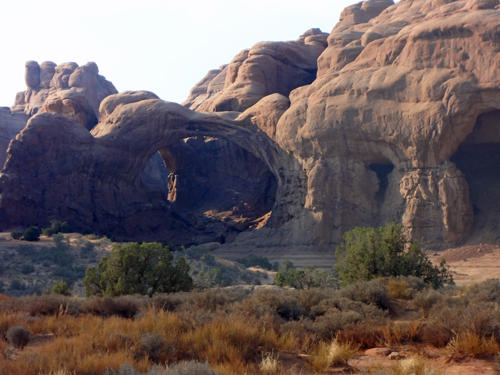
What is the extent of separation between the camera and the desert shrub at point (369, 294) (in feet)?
33.4

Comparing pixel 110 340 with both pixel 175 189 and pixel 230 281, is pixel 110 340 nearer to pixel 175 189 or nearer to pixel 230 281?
pixel 230 281

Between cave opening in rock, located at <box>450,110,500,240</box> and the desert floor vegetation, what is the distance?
63.5 ft

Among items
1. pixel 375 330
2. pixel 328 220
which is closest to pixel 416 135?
pixel 328 220

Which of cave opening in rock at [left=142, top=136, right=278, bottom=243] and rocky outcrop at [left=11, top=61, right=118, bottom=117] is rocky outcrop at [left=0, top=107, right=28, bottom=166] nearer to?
rocky outcrop at [left=11, top=61, right=118, bottom=117]

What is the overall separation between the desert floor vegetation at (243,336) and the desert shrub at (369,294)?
0.39 ft

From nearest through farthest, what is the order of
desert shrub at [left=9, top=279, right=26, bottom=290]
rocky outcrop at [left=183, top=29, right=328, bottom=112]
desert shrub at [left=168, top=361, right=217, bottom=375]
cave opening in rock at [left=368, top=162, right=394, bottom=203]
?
desert shrub at [left=168, top=361, right=217, bottom=375], desert shrub at [left=9, top=279, right=26, bottom=290], cave opening in rock at [left=368, top=162, right=394, bottom=203], rocky outcrop at [left=183, top=29, right=328, bottom=112]

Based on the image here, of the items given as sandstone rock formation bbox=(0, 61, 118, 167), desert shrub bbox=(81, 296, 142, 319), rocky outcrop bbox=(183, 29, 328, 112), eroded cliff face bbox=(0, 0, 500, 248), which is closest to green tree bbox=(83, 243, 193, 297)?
desert shrub bbox=(81, 296, 142, 319)

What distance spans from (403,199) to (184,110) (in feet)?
55.9

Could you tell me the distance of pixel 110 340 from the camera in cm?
648

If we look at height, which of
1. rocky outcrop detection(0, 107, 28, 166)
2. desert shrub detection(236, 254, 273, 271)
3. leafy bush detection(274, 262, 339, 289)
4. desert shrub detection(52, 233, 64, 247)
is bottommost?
desert shrub detection(236, 254, 273, 271)

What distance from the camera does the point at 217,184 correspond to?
4419 cm

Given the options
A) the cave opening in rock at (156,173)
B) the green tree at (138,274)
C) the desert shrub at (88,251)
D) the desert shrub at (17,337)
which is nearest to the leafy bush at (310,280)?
the green tree at (138,274)

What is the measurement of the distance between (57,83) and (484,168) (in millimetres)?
54449

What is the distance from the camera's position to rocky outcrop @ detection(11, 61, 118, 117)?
6406cm
